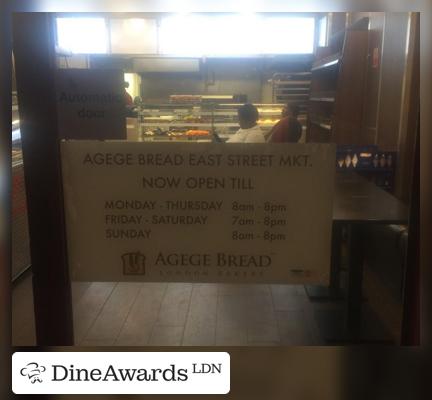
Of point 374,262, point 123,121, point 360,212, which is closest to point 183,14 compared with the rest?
point 123,121

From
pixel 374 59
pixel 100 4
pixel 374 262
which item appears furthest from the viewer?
pixel 374 59

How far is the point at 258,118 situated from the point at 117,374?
969 mm

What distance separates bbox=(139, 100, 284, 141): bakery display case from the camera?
1449mm

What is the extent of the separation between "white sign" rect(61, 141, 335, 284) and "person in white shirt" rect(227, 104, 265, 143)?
8cm

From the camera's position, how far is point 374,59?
315 centimetres

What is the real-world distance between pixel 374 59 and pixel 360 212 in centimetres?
166

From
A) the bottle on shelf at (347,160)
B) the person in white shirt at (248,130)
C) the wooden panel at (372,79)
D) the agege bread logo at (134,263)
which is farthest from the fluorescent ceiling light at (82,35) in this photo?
the wooden panel at (372,79)

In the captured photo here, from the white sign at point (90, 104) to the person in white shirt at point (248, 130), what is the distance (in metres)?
0.35

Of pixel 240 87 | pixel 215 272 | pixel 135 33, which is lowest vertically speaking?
pixel 215 272

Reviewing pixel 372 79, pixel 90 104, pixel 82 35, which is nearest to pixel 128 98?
pixel 90 104

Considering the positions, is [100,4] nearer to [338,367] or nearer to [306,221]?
[306,221]

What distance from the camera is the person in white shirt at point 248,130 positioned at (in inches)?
50.3

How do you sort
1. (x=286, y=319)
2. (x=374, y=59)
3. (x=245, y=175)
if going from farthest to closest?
(x=374, y=59)
(x=286, y=319)
(x=245, y=175)

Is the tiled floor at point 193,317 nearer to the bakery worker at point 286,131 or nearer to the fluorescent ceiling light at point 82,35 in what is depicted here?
the bakery worker at point 286,131
